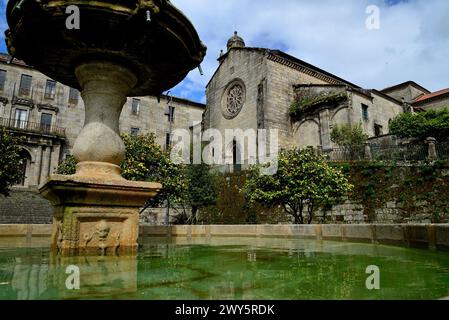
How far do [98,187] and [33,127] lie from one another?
32.5 m

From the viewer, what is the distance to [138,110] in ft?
123

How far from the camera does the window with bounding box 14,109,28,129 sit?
102 ft

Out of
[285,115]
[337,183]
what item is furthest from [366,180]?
[285,115]

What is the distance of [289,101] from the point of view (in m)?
29.5

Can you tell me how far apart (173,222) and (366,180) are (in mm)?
15702

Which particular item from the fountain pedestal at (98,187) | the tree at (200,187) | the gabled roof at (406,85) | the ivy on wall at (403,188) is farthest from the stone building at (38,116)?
the gabled roof at (406,85)

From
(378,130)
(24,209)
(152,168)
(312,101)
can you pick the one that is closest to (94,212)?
(152,168)

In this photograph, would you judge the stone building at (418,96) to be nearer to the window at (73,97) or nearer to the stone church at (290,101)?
the stone church at (290,101)

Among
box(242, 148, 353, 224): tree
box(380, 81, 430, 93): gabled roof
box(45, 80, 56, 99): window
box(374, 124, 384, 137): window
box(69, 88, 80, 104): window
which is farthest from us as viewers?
box(380, 81, 430, 93): gabled roof

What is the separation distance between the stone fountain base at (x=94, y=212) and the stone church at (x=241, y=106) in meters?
22.7

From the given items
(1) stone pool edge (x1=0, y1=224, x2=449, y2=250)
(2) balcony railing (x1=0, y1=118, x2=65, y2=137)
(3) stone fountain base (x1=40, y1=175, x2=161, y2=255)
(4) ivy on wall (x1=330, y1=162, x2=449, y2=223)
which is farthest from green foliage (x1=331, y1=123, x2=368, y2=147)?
(2) balcony railing (x1=0, y1=118, x2=65, y2=137)

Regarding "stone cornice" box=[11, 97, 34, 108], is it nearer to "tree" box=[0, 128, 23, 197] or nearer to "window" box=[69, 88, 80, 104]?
"window" box=[69, 88, 80, 104]

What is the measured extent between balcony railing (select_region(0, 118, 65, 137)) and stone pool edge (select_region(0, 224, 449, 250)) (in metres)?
26.3
